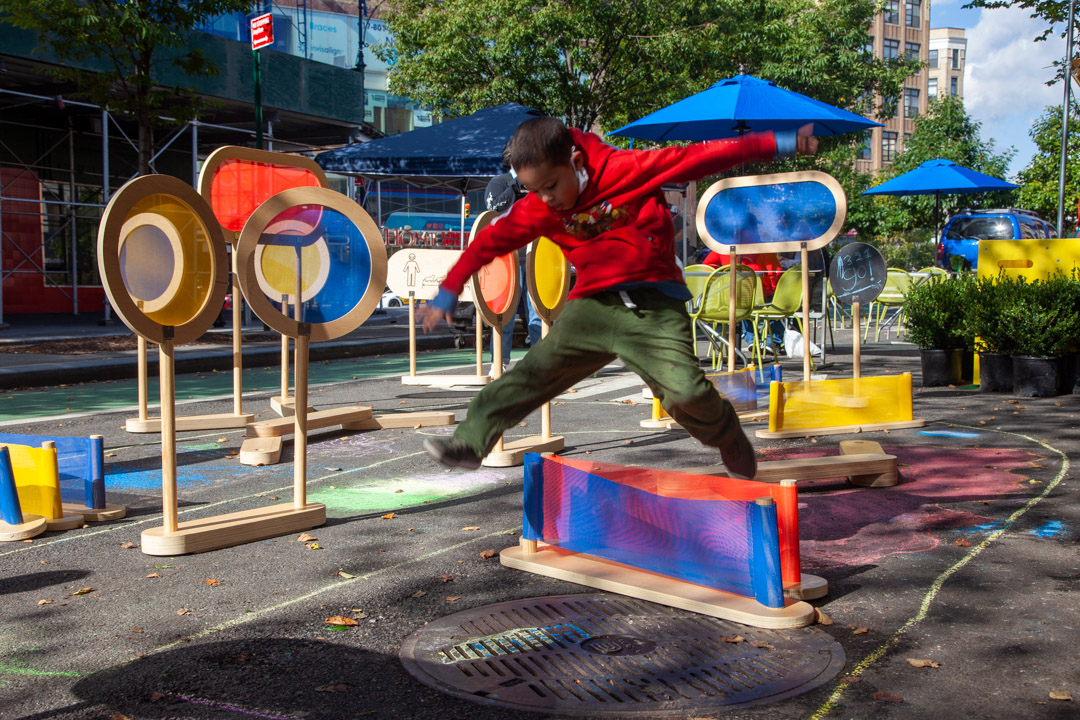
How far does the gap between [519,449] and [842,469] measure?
85.5 inches

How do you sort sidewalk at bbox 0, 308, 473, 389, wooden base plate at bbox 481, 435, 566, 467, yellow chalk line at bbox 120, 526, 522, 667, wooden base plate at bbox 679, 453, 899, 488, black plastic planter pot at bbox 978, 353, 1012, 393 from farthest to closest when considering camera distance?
sidewalk at bbox 0, 308, 473, 389, black plastic planter pot at bbox 978, 353, 1012, 393, wooden base plate at bbox 481, 435, 566, 467, wooden base plate at bbox 679, 453, 899, 488, yellow chalk line at bbox 120, 526, 522, 667

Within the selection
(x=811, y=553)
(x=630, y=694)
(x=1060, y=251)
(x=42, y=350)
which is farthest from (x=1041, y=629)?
(x=42, y=350)

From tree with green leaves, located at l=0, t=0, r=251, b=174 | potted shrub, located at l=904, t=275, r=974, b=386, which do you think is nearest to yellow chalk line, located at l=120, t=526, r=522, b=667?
potted shrub, located at l=904, t=275, r=974, b=386

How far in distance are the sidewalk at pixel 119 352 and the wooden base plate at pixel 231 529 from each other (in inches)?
300

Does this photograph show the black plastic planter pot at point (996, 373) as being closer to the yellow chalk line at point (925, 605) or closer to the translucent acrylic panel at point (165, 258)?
the yellow chalk line at point (925, 605)

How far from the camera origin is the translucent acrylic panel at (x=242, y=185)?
8102mm

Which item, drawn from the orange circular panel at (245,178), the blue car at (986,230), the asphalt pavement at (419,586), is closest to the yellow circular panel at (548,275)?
the asphalt pavement at (419,586)

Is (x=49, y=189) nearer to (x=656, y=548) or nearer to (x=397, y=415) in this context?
(x=397, y=415)

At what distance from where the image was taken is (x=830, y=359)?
45.4 ft

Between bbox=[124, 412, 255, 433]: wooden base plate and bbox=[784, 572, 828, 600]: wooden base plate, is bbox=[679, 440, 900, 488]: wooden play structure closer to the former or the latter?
bbox=[784, 572, 828, 600]: wooden base plate

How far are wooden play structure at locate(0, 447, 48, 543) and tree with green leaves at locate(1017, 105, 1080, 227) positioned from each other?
24542 millimetres

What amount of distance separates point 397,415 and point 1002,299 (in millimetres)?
5917

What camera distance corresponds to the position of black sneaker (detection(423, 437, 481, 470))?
154 inches

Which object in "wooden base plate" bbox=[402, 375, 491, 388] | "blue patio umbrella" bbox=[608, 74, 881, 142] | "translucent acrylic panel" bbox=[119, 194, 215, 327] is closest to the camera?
"translucent acrylic panel" bbox=[119, 194, 215, 327]
